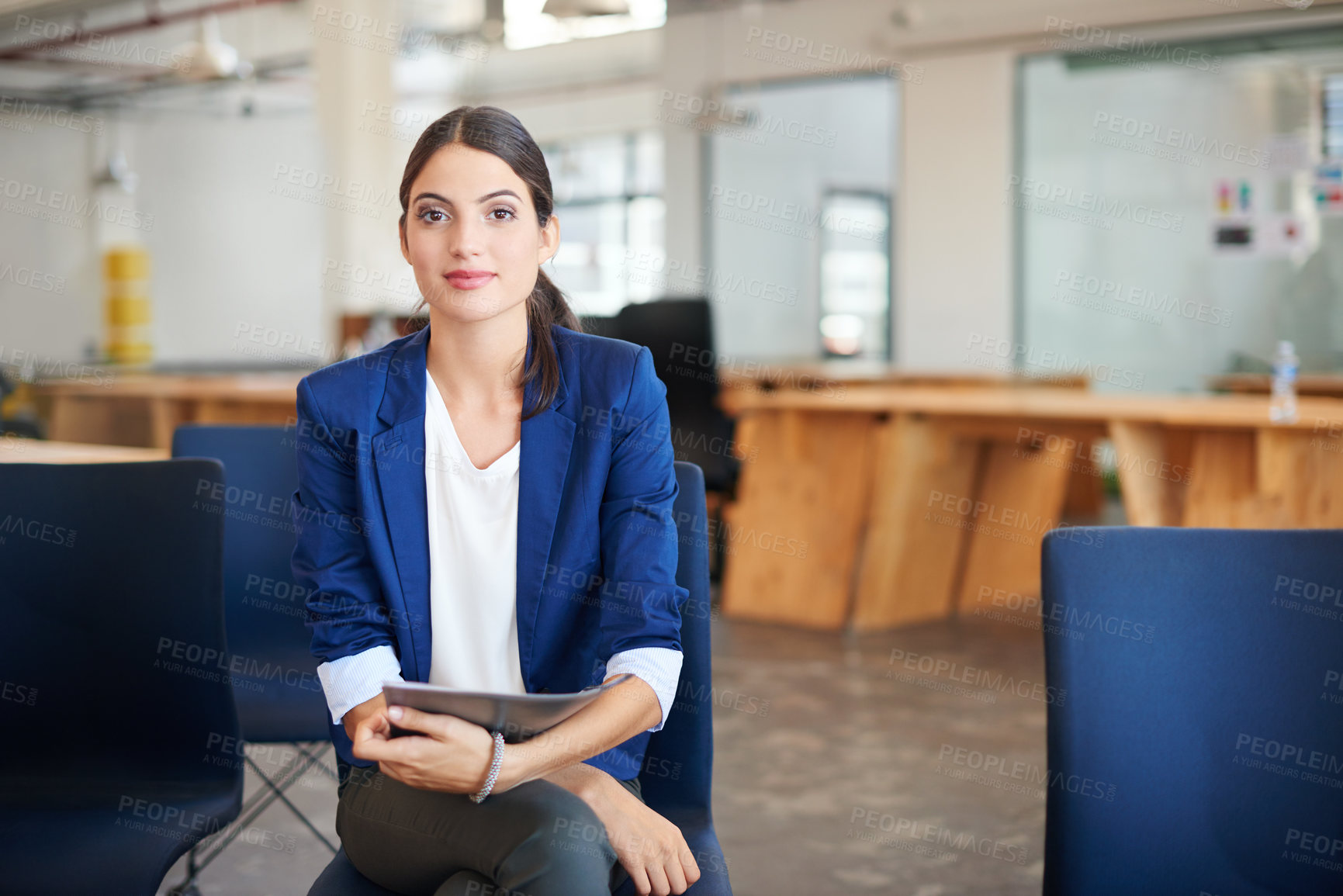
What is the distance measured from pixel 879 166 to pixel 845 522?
603 centimetres

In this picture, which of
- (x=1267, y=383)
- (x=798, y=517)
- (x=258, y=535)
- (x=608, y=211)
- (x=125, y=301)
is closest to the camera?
(x=258, y=535)

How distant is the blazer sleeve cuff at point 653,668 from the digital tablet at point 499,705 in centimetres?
11

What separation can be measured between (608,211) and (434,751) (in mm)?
12629

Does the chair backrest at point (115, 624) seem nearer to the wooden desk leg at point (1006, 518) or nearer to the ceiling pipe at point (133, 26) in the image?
the wooden desk leg at point (1006, 518)

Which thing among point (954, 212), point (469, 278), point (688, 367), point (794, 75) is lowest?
point (688, 367)

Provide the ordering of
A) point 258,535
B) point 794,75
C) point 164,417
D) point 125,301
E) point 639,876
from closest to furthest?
point 639,876
point 258,535
point 164,417
point 794,75
point 125,301

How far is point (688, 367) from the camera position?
4277 mm

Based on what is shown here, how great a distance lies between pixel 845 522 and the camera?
455 cm

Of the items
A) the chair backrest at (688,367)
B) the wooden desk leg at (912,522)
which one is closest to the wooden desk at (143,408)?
the chair backrest at (688,367)

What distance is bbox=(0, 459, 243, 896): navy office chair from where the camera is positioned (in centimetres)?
161

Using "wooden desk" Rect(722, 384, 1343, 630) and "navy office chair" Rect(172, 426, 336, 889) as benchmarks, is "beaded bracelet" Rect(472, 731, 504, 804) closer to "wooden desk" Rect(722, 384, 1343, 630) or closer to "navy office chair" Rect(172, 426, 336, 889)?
"navy office chair" Rect(172, 426, 336, 889)

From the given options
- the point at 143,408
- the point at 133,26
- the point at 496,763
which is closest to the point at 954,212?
the point at 143,408

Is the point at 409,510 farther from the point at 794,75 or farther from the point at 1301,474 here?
the point at 794,75

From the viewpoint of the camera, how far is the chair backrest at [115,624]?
1.61 meters
